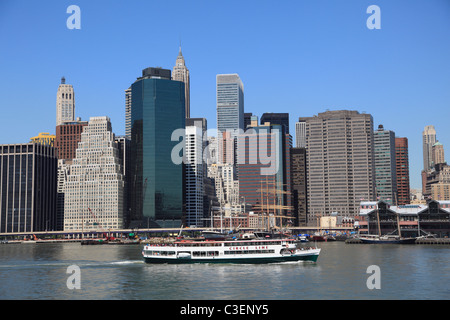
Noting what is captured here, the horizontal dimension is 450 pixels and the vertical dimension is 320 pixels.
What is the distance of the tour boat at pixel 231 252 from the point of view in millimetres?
110875

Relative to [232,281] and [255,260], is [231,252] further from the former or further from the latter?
[232,281]

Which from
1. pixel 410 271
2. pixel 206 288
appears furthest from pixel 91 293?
pixel 410 271

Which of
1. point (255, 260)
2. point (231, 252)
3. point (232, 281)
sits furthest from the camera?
point (231, 252)

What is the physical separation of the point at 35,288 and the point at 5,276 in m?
18.5

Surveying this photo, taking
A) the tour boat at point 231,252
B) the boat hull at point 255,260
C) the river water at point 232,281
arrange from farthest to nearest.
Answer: the tour boat at point 231,252 → the boat hull at point 255,260 → the river water at point 232,281

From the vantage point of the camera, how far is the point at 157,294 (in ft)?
239

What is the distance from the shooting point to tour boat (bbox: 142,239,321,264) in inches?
4365

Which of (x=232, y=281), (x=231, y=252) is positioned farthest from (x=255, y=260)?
(x=232, y=281)

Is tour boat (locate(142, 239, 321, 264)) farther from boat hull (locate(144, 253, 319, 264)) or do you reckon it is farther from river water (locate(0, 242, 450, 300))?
river water (locate(0, 242, 450, 300))

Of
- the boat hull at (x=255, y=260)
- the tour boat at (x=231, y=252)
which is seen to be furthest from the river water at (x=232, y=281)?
the tour boat at (x=231, y=252)

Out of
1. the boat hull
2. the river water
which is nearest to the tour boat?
the boat hull

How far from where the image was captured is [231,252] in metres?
Result: 113

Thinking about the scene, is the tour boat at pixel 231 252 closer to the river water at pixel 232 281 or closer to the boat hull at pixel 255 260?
the boat hull at pixel 255 260
